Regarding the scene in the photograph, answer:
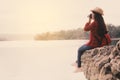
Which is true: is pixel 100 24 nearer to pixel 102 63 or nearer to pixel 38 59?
pixel 102 63

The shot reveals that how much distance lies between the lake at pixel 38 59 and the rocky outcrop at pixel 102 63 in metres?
0.09

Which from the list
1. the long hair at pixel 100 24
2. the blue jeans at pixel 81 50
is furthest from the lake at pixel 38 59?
the long hair at pixel 100 24

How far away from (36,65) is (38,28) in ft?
0.86

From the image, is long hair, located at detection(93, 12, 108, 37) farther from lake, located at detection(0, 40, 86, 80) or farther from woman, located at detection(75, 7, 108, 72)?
lake, located at detection(0, 40, 86, 80)

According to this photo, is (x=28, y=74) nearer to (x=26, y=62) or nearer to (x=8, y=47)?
(x=26, y=62)

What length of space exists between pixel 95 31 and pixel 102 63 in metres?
0.24

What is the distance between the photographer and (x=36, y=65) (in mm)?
2059

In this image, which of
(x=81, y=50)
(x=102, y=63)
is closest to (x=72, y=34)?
(x=81, y=50)

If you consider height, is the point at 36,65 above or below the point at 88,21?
below

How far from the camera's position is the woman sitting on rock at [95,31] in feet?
6.65

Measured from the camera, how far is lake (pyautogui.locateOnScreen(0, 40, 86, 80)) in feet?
6.68

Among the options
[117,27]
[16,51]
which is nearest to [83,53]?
[117,27]

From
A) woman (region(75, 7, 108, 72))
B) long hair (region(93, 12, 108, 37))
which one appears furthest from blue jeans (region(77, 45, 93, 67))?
long hair (region(93, 12, 108, 37))

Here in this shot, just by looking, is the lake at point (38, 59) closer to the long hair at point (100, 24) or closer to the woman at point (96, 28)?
the woman at point (96, 28)
